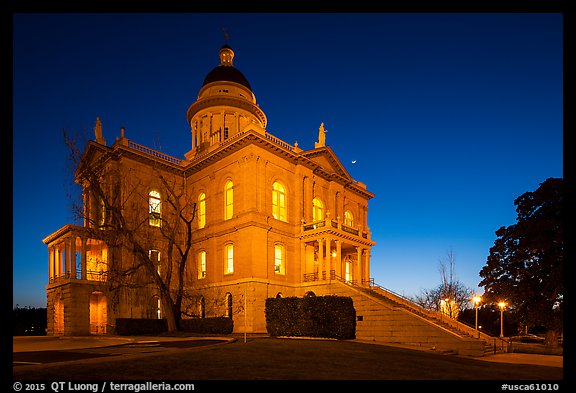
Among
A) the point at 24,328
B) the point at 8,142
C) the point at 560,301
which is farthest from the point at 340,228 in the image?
the point at 24,328

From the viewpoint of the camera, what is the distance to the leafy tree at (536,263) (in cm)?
3238

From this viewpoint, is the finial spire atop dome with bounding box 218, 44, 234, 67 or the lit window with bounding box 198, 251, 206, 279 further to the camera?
the finial spire atop dome with bounding box 218, 44, 234, 67

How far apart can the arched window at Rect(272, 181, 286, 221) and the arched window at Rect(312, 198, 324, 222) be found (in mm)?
4386

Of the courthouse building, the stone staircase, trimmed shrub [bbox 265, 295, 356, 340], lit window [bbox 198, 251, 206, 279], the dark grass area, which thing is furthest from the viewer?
lit window [bbox 198, 251, 206, 279]

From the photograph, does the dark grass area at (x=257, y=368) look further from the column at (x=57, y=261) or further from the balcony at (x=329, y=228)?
the column at (x=57, y=261)

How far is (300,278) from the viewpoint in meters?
39.1

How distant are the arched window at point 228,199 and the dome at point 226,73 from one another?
18.9 m

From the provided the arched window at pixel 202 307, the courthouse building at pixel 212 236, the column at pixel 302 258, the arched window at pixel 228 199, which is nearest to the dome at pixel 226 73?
the courthouse building at pixel 212 236

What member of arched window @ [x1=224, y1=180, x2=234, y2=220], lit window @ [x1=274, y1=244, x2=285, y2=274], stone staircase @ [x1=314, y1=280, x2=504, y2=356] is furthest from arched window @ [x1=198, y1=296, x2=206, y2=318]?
stone staircase @ [x1=314, y1=280, x2=504, y2=356]

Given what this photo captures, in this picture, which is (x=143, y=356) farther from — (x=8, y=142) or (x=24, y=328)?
(x=24, y=328)

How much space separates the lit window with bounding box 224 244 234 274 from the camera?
124ft

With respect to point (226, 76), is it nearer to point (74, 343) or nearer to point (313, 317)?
point (313, 317)

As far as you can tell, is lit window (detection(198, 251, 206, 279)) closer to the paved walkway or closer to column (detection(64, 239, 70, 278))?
column (detection(64, 239, 70, 278))
